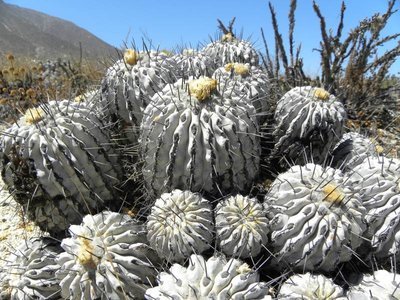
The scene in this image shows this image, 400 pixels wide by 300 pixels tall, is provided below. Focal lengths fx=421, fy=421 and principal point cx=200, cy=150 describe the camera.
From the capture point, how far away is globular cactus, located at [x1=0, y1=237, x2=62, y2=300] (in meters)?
3.15

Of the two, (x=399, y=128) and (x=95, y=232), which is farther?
Result: (x=399, y=128)

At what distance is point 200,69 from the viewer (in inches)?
165

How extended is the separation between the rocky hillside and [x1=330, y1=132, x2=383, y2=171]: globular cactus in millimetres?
33272

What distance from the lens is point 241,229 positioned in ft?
8.83

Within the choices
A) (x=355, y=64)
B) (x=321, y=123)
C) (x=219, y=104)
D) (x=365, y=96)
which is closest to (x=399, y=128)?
(x=365, y=96)

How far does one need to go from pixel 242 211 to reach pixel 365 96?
550cm

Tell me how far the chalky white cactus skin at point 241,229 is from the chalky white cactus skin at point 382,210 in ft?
2.37

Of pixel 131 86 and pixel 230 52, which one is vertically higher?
pixel 230 52

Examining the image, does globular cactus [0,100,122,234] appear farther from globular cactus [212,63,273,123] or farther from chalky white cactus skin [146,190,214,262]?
globular cactus [212,63,273,123]

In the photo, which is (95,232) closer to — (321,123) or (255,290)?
(255,290)

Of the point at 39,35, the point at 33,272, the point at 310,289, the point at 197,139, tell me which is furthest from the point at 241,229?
the point at 39,35

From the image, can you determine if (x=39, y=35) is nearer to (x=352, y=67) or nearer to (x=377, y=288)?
(x=352, y=67)

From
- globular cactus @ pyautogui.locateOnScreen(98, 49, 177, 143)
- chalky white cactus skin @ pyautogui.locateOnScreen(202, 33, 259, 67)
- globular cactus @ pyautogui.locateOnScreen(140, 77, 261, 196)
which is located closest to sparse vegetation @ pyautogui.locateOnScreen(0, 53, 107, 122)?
globular cactus @ pyautogui.locateOnScreen(98, 49, 177, 143)

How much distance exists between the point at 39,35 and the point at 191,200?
5885cm
